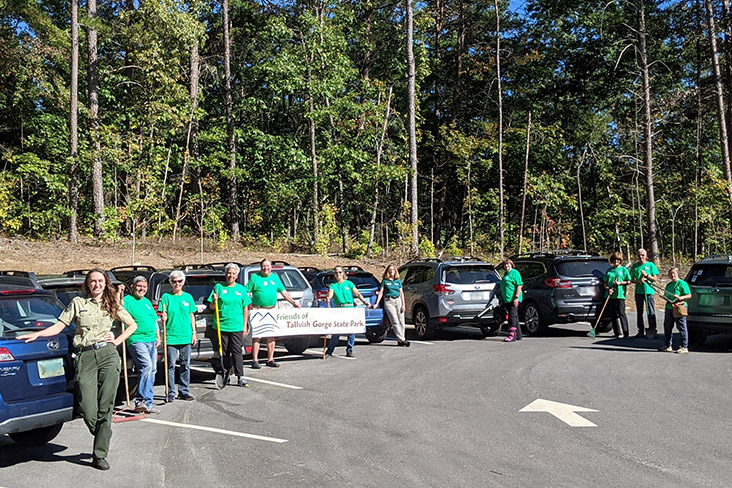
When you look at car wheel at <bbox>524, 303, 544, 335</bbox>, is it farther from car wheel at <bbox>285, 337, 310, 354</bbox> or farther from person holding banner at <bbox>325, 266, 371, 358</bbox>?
car wheel at <bbox>285, 337, 310, 354</bbox>

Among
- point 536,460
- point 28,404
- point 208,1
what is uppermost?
point 208,1

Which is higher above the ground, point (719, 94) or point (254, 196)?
point (719, 94)

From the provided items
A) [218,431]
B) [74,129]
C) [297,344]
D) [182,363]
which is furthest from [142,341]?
[74,129]

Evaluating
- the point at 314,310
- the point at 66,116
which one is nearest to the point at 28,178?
the point at 66,116

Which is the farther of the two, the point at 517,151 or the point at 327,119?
the point at 517,151

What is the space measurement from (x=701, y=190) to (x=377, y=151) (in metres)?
15.6

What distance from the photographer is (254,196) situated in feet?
124

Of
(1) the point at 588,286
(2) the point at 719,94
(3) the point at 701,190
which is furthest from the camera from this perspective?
(3) the point at 701,190

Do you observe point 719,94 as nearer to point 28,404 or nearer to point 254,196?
point 254,196

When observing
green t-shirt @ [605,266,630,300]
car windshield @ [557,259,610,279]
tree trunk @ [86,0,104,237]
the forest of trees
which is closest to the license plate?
green t-shirt @ [605,266,630,300]

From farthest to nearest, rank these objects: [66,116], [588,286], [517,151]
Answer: [517,151] → [66,116] → [588,286]

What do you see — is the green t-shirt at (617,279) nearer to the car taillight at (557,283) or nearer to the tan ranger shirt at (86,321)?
the car taillight at (557,283)

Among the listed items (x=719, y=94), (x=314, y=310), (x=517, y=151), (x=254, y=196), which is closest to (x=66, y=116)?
(x=254, y=196)

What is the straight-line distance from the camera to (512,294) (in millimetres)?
15484
